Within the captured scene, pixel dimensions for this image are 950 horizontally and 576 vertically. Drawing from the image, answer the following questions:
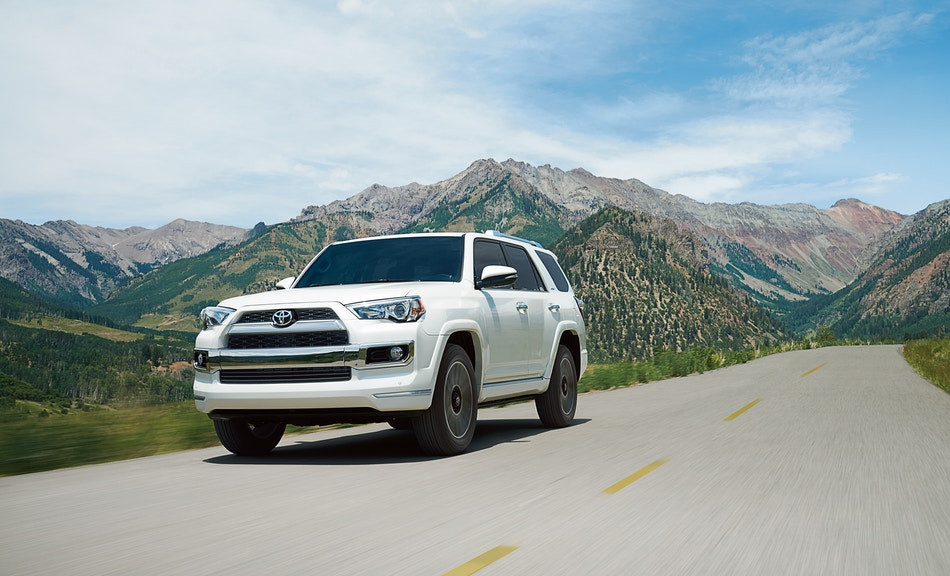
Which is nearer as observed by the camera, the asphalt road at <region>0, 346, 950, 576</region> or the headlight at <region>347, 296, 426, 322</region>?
the asphalt road at <region>0, 346, 950, 576</region>

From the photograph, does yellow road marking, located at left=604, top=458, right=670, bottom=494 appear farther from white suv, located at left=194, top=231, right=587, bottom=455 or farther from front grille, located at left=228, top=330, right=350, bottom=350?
front grille, located at left=228, top=330, right=350, bottom=350

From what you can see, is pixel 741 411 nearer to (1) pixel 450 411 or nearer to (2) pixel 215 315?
(1) pixel 450 411

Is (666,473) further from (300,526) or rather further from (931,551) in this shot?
(300,526)

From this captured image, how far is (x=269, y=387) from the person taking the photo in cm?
766

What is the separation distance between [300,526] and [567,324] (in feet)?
21.8

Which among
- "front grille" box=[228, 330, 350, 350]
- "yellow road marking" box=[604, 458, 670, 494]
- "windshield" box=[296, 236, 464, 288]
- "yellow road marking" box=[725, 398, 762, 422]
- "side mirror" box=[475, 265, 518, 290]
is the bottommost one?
"yellow road marking" box=[725, 398, 762, 422]

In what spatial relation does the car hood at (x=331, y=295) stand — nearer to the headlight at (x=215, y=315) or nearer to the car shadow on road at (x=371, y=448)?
the headlight at (x=215, y=315)

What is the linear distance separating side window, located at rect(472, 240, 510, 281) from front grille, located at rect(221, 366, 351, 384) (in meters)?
2.28

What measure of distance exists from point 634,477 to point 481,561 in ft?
9.86

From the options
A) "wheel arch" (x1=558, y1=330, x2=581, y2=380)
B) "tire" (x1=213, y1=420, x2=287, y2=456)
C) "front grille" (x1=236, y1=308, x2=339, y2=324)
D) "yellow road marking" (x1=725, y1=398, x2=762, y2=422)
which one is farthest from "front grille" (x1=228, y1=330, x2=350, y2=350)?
"yellow road marking" (x1=725, y1=398, x2=762, y2=422)

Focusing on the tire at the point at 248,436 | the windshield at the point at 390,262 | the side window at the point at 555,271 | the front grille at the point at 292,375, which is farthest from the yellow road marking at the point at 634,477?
the side window at the point at 555,271

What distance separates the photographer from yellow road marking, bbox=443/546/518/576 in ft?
13.4

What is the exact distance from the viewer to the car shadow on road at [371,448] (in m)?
8.34

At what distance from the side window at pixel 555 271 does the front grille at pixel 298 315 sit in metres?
4.63
